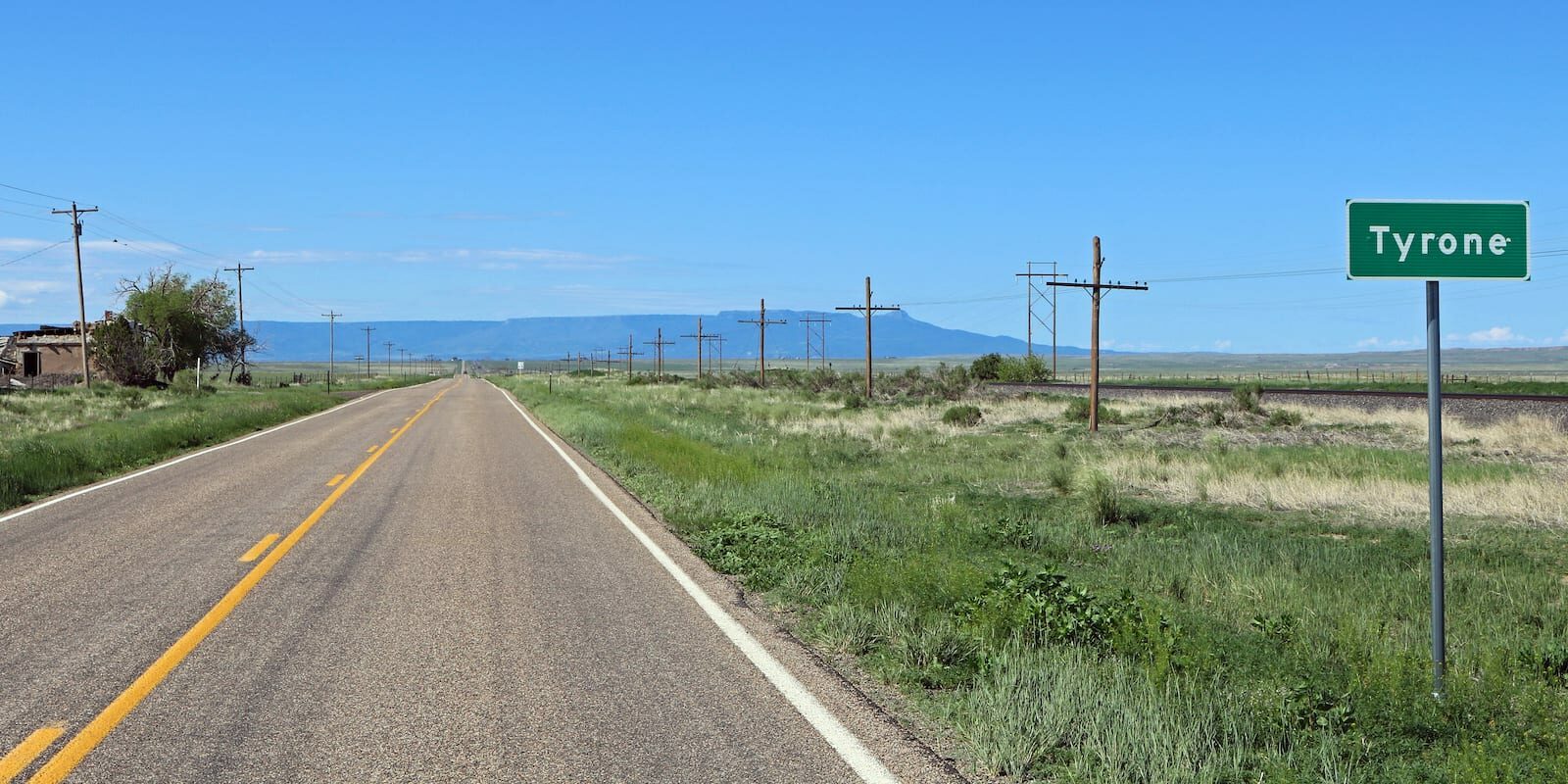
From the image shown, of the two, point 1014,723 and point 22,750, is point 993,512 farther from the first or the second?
point 22,750

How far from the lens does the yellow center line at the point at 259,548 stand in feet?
34.2

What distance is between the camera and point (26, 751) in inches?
201

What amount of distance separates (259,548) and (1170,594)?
876cm

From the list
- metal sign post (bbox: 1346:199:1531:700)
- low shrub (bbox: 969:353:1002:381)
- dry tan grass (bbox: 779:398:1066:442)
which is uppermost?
metal sign post (bbox: 1346:199:1531:700)

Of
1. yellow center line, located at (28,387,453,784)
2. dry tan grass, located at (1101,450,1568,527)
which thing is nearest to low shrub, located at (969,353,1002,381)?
dry tan grass, located at (1101,450,1568,527)

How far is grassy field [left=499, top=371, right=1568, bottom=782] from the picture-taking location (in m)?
5.21

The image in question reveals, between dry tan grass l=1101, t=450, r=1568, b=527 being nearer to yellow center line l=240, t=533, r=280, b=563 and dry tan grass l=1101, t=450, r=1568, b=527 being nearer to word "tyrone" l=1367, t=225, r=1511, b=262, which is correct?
word "tyrone" l=1367, t=225, r=1511, b=262

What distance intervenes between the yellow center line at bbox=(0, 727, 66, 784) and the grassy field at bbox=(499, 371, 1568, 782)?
4248mm

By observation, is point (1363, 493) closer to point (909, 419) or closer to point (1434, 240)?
point (1434, 240)

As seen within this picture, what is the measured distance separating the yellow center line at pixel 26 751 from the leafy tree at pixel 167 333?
8553cm

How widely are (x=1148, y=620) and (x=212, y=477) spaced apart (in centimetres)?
1640

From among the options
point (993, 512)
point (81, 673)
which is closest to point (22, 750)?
point (81, 673)

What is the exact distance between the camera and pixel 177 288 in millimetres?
87750

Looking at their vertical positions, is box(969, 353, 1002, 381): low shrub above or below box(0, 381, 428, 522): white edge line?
above
